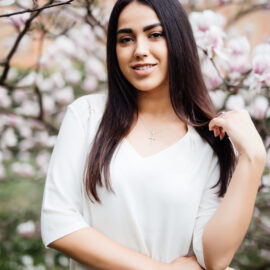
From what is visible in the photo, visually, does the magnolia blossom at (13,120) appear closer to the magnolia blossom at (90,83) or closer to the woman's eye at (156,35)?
the magnolia blossom at (90,83)

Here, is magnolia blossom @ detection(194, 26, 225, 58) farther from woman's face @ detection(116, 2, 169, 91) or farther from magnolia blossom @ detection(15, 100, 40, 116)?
magnolia blossom @ detection(15, 100, 40, 116)

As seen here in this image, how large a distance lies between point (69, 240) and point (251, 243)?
6.05ft

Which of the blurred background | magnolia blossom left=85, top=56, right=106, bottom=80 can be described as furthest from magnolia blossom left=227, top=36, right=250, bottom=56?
magnolia blossom left=85, top=56, right=106, bottom=80

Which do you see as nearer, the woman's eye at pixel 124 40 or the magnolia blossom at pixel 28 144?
the woman's eye at pixel 124 40

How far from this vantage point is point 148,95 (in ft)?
5.16

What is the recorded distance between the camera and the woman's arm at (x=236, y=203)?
4.31ft

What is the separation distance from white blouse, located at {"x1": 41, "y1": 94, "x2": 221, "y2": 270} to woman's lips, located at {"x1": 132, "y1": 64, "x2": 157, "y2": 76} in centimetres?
23

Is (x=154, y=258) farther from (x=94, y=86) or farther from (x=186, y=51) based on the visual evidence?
(x=94, y=86)

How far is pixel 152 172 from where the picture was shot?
4.57 ft

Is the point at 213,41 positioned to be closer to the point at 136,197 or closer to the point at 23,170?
the point at 136,197

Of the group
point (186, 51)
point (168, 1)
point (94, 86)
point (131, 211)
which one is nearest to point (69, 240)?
point (131, 211)

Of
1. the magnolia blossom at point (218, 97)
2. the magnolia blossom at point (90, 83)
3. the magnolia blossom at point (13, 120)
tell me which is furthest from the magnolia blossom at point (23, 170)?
the magnolia blossom at point (218, 97)

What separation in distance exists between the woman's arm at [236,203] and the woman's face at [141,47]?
30 centimetres

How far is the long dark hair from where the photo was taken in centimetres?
140
